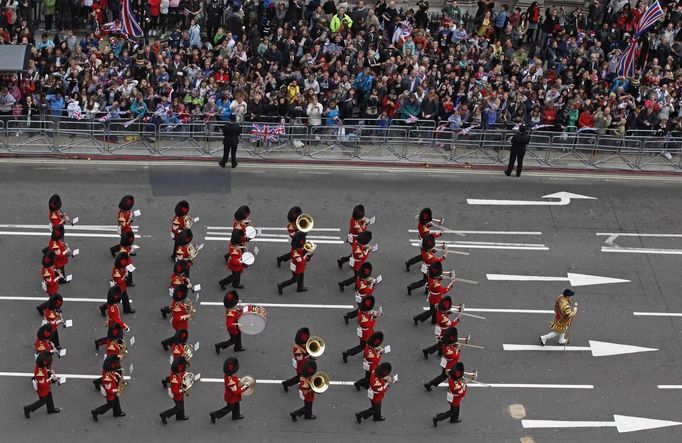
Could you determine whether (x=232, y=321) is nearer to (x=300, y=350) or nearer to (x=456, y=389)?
(x=300, y=350)

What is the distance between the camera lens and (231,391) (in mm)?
20297

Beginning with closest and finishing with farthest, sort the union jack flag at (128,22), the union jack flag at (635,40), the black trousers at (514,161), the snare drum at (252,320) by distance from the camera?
the snare drum at (252,320), the black trousers at (514,161), the union jack flag at (128,22), the union jack flag at (635,40)

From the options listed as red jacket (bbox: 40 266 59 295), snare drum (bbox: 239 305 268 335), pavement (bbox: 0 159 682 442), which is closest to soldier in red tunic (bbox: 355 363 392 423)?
pavement (bbox: 0 159 682 442)

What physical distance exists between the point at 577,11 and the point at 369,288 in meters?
15.7

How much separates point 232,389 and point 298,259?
14.6ft

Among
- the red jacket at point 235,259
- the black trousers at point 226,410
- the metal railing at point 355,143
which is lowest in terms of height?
the black trousers at point 226,410

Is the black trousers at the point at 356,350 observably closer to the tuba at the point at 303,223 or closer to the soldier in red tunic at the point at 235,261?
the tuba at the point at 303,223

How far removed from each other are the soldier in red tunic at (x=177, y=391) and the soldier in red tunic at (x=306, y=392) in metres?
2.02

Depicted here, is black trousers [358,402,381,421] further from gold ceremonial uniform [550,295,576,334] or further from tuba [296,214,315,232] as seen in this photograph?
tuba [296,214,315,232]

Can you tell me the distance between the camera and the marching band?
2023cm

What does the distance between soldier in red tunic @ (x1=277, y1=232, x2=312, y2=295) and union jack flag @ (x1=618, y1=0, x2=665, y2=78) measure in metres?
12.6

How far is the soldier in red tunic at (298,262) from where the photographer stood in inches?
935

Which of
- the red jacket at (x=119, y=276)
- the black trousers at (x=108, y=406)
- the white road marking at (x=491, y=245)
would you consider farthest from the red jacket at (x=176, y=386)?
the white road marking at (x=491, y=245)

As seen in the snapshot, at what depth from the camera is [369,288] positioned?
23.3m
